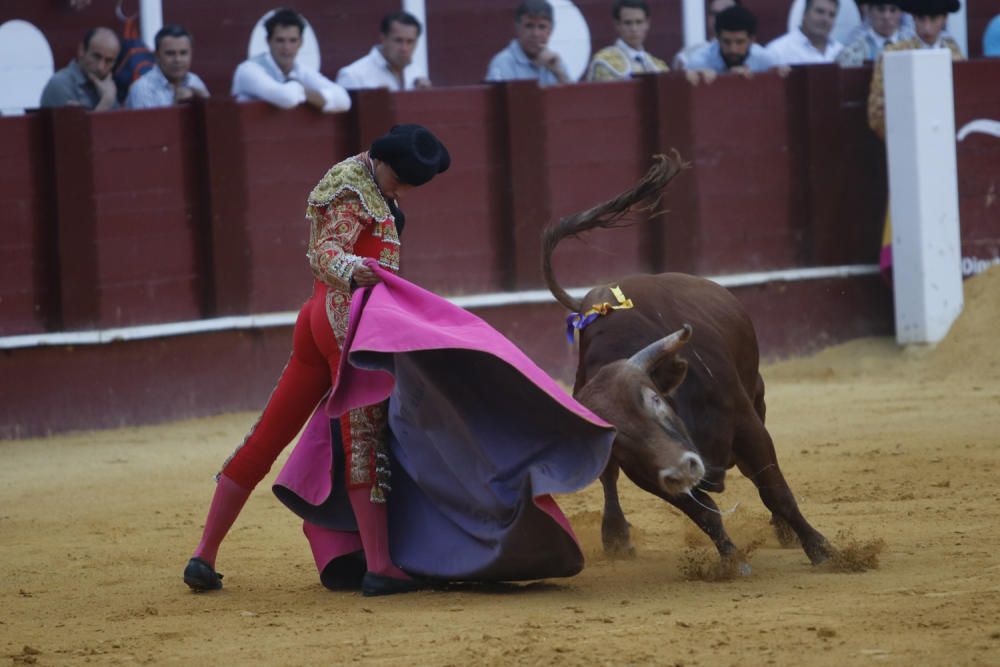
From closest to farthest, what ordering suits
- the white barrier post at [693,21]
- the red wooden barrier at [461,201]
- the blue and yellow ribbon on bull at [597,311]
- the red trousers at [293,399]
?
the red trousers at [293,399] < the blue and yellow ribbon on bull at [597,311] < the red wooden barrier at [461,201] < the white barrier post at [693,21]

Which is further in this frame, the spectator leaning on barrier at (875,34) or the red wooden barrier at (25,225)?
the spectator leaning on barrier at (875,34)

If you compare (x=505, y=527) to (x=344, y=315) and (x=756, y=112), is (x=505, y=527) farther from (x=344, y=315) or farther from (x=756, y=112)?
(x=756, y=112)

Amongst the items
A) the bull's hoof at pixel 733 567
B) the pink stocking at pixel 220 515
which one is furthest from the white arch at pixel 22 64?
the bull's hoof at pixel 733 567

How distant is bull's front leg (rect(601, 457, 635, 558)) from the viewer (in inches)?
183

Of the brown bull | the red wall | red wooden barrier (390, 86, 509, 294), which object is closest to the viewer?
the brown bull

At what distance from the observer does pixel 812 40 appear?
966 cm

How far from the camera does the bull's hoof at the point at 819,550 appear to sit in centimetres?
417

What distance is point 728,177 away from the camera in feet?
28.7

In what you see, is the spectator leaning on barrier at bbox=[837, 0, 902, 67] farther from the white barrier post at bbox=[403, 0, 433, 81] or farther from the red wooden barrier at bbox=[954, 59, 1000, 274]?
the white barrier post at bbox=[403, 0, 433, 81]

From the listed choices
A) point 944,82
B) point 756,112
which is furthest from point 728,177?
point 944,82

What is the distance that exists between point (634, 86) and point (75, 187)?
2.88 meters

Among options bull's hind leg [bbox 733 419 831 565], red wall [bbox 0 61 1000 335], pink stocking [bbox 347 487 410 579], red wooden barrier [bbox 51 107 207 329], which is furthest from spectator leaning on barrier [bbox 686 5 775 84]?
pink stocking [bbox 347 487 410 579]

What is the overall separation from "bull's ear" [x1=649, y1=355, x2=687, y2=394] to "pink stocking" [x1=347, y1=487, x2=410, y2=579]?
2.39ft

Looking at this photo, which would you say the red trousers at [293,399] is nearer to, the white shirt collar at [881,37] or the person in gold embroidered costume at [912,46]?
the person in gold embroidered costume at [912,46]
